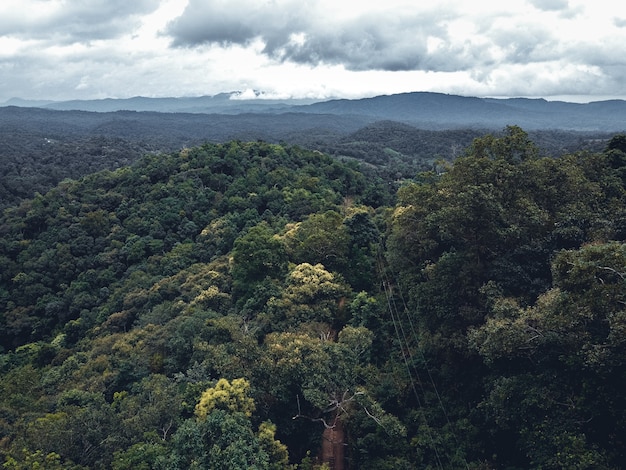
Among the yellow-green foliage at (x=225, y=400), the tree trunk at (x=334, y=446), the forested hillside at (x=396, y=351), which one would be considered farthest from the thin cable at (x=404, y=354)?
the yellow-green foliage at (x=225, y=400)

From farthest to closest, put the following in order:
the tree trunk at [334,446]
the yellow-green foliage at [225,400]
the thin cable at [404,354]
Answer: the tree trunk at [334,446]
the thin cable at [404,354]
the yellow-green foliage at [225,400]

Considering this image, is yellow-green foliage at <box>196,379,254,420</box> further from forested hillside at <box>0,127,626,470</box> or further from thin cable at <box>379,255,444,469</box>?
thin cable at <box>379,255,444,469</box>

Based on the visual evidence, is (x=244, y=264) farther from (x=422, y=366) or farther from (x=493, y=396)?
(x=493, y=396)

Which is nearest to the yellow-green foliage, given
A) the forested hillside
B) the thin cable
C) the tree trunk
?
the forested hillside

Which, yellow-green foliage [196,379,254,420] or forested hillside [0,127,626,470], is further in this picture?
yellow-green foliage [196,379,254,420]

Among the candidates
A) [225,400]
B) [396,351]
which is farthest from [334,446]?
[225,400]

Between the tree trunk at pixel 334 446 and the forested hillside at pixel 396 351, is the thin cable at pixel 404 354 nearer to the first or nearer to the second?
the forested hillside at pixel 396 351
